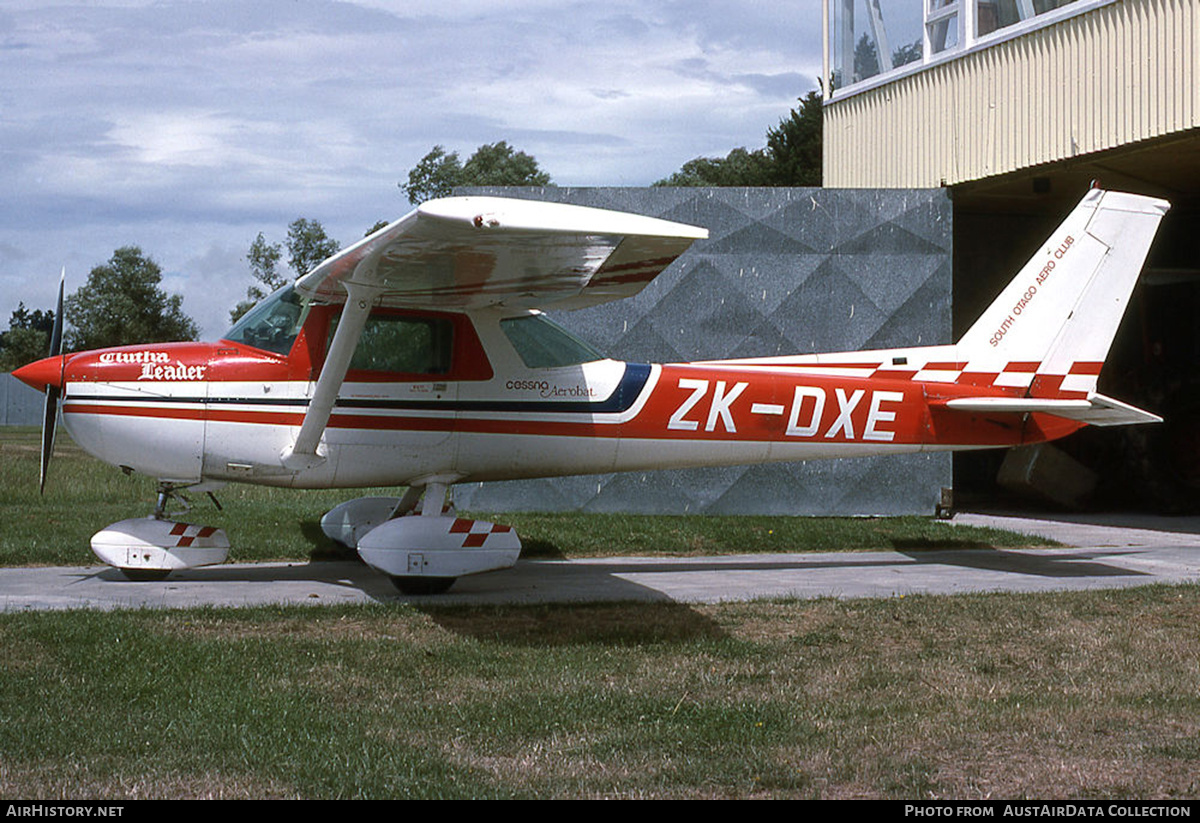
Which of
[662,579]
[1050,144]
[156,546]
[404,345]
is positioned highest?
[1050,144]

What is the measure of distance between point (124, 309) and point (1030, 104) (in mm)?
38919

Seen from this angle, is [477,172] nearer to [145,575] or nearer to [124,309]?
[124,309]

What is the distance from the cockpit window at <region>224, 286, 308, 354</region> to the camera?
8.48 m

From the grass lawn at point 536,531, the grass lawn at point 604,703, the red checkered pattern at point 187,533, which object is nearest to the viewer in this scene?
the grass lawn at point 604,703

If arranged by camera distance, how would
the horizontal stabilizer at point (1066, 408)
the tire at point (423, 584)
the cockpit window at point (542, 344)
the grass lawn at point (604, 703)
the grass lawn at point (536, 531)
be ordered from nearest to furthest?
1. the grass lawn at point (604, 703)
2. the tire at point (423, 584)
3. the cockpit window at point (542, 344)
4. the horizontal stabilizer at point (1066, 408)
5. the grass lawn at point (536, 531)

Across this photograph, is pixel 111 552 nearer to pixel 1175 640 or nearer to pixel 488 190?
pixel 488 190

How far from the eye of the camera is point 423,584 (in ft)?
27.0

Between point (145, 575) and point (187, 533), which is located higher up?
point (187, 533)

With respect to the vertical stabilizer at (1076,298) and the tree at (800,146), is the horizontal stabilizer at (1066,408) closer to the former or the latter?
the vertical stabilizer at (1076,298)

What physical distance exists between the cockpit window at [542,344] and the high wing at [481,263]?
0.17 meters

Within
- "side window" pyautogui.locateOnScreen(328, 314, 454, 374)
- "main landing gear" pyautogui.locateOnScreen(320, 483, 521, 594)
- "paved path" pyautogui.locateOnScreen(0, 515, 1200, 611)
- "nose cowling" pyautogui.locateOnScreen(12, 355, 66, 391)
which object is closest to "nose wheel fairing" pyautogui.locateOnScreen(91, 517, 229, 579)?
"paved path" pyautogui.locateOnScreen(0, 515, 1200, 611)

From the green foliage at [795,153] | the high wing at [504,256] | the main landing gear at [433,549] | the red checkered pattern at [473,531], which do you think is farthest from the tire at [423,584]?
the green foliage at [795,153]

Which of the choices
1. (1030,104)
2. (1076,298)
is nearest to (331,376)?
(1076,298)

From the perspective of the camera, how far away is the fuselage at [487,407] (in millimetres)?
8219
